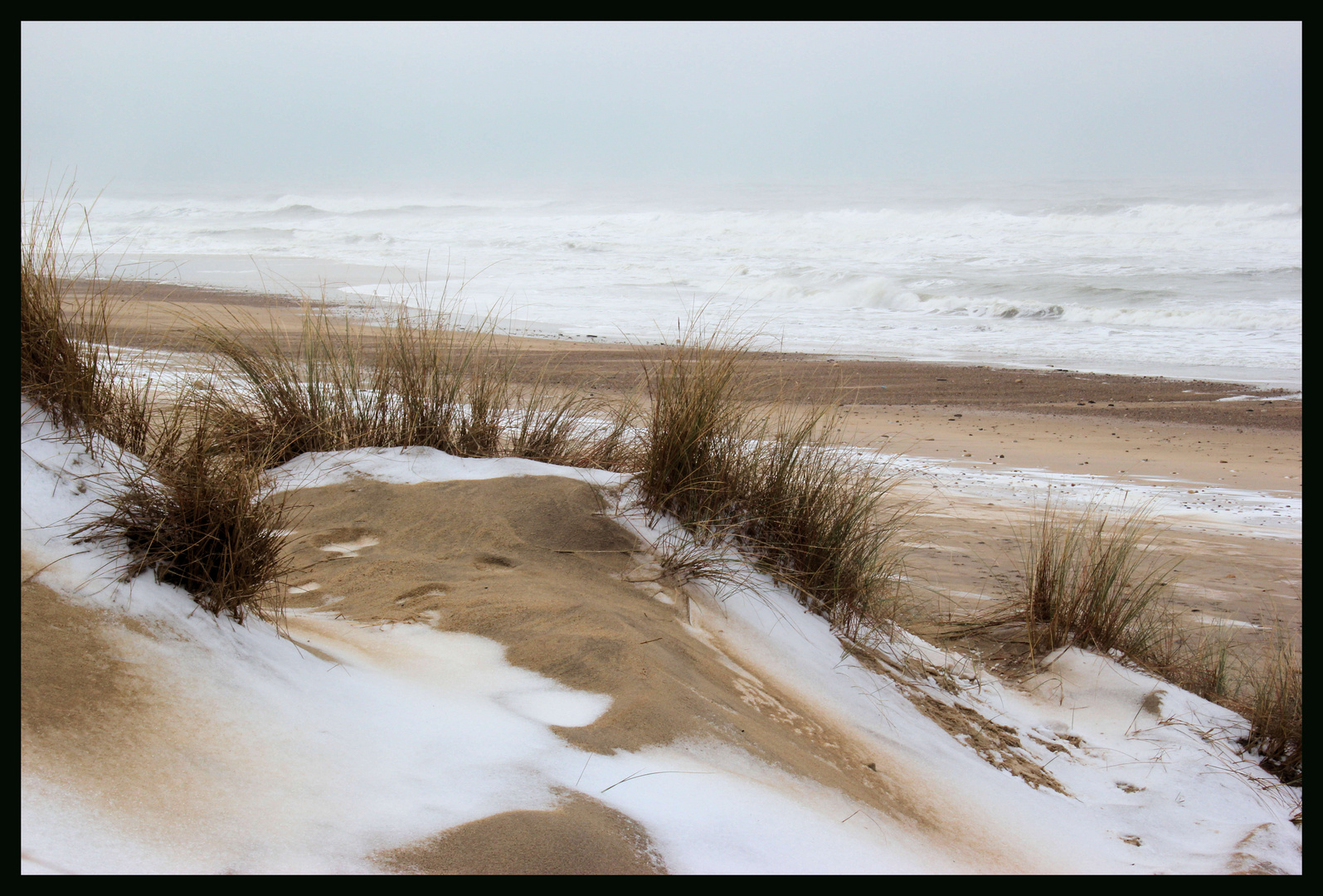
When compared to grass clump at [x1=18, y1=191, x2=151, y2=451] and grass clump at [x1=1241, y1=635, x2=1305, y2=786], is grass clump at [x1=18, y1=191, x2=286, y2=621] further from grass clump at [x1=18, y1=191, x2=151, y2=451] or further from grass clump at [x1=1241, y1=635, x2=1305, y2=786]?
grass clump at [x1=1241, y1=635, x2=1305, y2=786]

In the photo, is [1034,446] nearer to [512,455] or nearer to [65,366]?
[512,455]

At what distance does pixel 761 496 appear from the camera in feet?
13.2

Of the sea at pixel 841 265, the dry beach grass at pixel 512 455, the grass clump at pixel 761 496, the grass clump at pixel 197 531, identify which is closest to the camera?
the grass clump at pixel 197 531

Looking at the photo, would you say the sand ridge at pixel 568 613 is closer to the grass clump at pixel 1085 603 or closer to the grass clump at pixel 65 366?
the grass clump at pixel 65 366

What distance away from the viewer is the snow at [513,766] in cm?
187

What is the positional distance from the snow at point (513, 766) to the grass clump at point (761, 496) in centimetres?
22

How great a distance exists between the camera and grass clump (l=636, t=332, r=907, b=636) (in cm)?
392

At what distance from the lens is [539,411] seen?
5.09m

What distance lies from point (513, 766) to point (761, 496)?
6.58 ft

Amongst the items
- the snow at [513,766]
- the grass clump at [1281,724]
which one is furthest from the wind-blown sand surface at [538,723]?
the grass clump at [1281,724]

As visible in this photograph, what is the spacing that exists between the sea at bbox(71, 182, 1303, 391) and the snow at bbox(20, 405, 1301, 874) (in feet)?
6.38

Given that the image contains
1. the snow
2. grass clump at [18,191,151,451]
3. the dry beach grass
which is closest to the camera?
the snow

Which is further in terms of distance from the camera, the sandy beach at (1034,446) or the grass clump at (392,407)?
the sandy beach at (1034,446)

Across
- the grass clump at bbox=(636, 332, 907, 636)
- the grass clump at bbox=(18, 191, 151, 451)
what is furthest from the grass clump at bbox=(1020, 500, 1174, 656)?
the grass clump at bbox=(18, 191, 151, 451)
